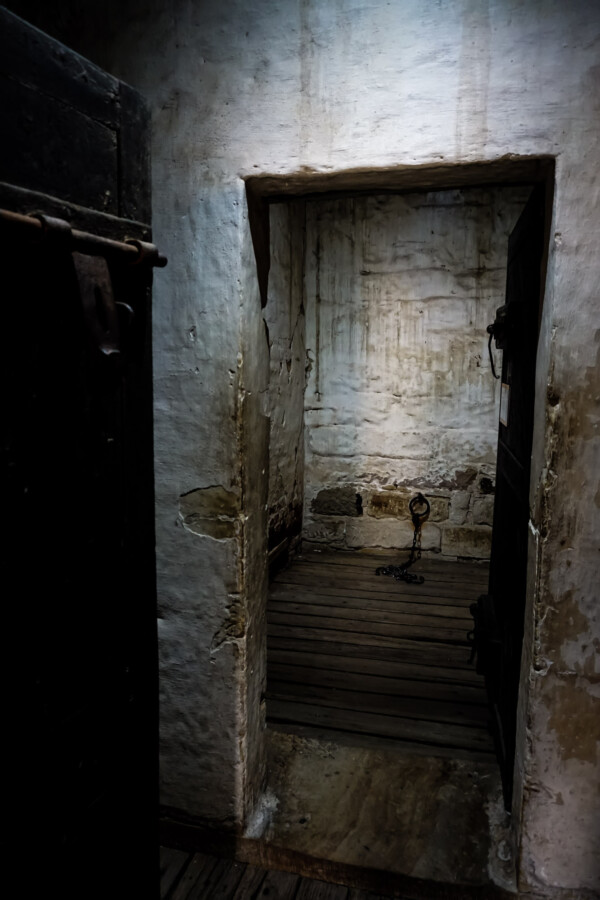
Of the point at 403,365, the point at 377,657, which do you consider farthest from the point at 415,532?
the point at 377,657

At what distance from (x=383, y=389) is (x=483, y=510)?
1.24 meters

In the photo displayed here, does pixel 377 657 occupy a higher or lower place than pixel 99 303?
lower

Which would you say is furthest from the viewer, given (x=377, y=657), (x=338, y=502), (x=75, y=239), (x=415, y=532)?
(x=338, y=502)

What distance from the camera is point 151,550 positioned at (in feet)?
4.58

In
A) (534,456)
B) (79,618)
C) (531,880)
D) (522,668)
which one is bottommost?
(531,880)

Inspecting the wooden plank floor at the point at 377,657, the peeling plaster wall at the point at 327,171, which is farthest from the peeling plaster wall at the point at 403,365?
the peeling plaster wall at the point at 327,171

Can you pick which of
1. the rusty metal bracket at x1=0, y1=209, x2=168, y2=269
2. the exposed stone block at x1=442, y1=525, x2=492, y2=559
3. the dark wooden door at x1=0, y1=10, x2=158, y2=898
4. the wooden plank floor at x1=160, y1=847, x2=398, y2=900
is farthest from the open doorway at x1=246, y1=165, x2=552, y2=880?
the rusty metal bracket at x1=0, y1=209, x2=168, y2=269

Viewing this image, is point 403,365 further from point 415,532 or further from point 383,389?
point 415,532

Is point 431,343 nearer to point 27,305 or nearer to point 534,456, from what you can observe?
point 534,456

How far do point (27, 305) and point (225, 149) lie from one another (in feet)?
3.58

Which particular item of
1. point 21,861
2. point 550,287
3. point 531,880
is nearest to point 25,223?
point 21,861

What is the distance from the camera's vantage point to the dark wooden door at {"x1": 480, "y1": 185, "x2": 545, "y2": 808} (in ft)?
6.94

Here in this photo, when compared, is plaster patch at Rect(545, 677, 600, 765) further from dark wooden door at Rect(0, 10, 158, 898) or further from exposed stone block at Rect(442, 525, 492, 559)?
exposed stone block at Rect(442, 525, 492, 559)

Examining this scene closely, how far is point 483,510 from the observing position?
504 centimetres
